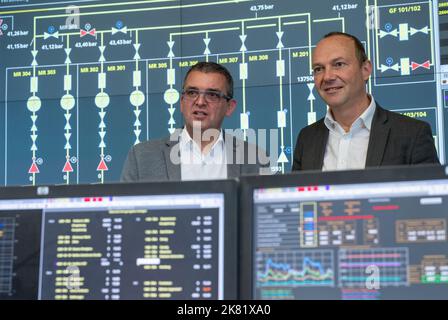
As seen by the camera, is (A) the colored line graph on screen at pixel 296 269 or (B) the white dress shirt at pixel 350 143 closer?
(A) the colored line graph on screen at pixel 296 269

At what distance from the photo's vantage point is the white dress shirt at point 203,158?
100 inches

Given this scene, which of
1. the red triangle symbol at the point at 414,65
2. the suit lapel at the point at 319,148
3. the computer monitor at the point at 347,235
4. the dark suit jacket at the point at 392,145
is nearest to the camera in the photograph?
the computer monitor at the point at 347,235

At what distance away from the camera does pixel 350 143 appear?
7.91ft

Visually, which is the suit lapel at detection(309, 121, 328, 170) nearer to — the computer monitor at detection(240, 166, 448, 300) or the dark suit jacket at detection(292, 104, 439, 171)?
the dark suit jacket at detection(292, 104, 439, 171)

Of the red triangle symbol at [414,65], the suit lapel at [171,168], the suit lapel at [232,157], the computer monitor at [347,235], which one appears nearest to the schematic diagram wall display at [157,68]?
the red triangle symbol at [414,65]

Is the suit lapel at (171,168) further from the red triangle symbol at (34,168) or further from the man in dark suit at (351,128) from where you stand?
the red triangle symbol at (34,168)

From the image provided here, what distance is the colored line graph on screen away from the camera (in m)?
1.20

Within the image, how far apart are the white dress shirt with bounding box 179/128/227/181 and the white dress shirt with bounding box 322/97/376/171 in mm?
410

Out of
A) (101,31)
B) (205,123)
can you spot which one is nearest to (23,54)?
(101,31)

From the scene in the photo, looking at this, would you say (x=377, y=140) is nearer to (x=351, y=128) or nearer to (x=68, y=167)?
(x=351, y=128)

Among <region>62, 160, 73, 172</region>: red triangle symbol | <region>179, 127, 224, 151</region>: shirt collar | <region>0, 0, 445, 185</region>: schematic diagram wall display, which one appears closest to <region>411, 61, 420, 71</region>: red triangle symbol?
<region>0, 0, 445, 185</region>: schematic diagram wall display

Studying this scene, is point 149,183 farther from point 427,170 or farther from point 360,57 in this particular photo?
point 360,57

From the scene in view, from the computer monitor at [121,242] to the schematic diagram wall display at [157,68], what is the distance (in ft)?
7.85

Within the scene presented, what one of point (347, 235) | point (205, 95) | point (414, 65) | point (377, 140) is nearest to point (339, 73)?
point (377, 140)
